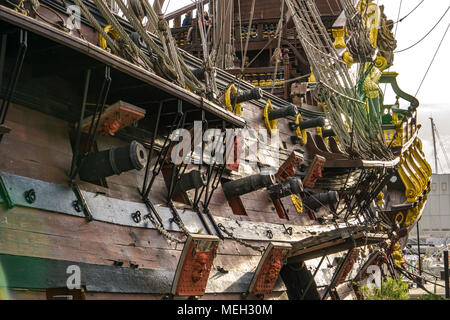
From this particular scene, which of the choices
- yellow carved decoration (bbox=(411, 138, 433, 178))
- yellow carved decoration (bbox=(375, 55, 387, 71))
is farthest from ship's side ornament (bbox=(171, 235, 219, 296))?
yellow carved decoration (bbox=(375, 55, 387, 71))

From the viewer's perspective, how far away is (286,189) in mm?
11031

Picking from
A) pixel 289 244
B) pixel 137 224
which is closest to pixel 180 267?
pixel 137 224

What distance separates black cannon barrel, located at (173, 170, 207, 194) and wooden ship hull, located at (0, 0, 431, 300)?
0.02 metres

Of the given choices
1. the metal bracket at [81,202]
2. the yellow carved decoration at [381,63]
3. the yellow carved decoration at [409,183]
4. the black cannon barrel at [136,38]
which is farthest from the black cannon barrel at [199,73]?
the yellow carved decoration at [381,63]

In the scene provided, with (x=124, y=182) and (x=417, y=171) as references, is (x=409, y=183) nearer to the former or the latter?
(x=417, y=171)

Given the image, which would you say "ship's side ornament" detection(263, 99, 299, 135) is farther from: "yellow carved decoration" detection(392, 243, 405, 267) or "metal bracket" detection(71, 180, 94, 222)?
"yellow carved decoration" detection(392, 243, 405, 267)

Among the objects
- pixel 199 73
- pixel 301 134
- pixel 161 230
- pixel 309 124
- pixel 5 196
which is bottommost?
pixel 5 196

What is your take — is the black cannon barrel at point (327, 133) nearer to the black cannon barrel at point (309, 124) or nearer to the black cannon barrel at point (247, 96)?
the black cannon barrel at point (309, 124)

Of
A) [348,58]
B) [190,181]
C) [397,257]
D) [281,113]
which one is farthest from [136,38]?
[397,257]

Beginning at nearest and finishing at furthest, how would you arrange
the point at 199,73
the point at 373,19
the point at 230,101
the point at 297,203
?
1. the point at 199,73
2. the point at 230,101
3. the point at 297,203
4. the point at 373,19

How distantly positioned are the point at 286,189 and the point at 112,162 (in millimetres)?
4741

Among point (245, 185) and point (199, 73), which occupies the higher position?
point (199, 73)

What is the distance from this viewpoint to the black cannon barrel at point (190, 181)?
8.52 metres

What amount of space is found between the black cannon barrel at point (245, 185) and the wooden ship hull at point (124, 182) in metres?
0.02
